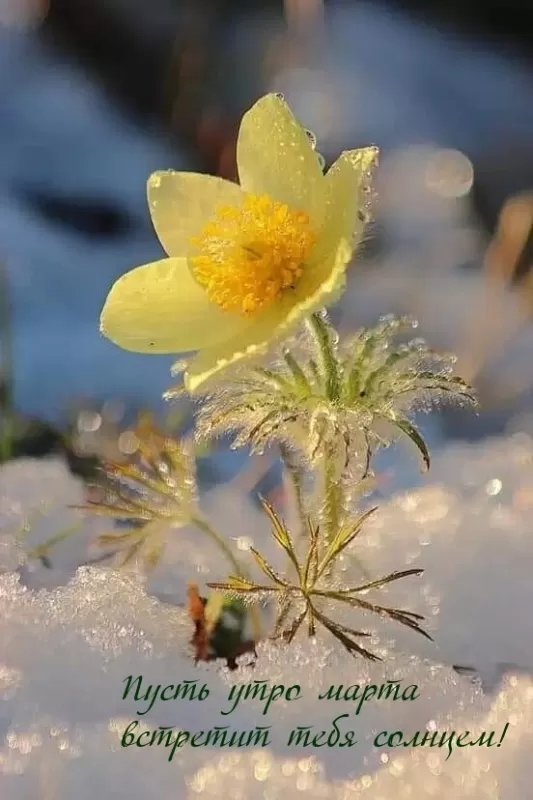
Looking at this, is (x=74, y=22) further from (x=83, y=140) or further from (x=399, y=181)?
(x=399, y=181)

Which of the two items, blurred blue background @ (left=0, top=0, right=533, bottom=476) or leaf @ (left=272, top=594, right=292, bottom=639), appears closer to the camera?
leaf @ (left=272, top=594, right=292, bottom=639)

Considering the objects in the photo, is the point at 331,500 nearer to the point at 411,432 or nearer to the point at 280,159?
the point at 411,432

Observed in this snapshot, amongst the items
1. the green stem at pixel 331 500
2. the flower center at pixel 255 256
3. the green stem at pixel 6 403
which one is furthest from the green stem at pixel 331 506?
the green stem at pixel 6 403

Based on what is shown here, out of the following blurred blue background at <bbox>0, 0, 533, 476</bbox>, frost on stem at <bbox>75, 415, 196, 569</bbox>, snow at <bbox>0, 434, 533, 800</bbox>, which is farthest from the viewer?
blurred blue background at <bbox>0, 0, 533, 476</bbox>

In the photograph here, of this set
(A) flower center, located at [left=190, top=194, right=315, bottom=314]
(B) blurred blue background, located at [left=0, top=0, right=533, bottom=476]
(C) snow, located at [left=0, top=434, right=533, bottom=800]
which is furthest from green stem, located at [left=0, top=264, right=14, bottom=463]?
(A) flower center, located at [left=190, top=194, right=315, bottom=314]

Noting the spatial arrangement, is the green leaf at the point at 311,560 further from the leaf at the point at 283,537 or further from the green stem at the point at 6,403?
the green stem at the point at 6,403

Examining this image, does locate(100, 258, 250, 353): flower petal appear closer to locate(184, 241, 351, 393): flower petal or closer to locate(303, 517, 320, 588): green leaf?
locate(184, 241, 351, 393): flower petal
